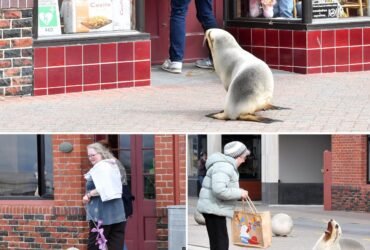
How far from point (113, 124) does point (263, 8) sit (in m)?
4.19

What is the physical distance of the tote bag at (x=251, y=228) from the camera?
10031 mm

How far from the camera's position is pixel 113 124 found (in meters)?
12.0

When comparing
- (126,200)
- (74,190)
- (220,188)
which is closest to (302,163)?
(74,190)

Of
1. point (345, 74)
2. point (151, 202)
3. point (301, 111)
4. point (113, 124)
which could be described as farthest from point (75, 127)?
point (345, 74)

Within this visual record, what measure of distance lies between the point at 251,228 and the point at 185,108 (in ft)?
9.62

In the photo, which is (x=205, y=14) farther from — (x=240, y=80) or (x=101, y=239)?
(x=101, y=239)

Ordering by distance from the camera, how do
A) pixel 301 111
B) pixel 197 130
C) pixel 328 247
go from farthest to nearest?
pixel 301 111
pixel 197 130
pixel 328 247

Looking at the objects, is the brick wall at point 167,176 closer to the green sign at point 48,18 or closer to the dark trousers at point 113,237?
the dark trousers at point 113,237

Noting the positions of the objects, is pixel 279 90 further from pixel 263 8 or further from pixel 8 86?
pixel 8 86

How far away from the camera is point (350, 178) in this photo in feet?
69.8

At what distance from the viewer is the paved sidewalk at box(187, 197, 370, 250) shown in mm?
11744

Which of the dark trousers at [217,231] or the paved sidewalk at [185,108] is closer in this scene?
the dark trousers at [217,231]

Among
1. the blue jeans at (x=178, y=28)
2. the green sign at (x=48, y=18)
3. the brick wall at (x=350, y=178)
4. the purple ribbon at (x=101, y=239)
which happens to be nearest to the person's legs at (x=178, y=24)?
the blue jeans at (x=178, y=28)

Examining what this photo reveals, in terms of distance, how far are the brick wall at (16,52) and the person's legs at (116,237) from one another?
125 inches
